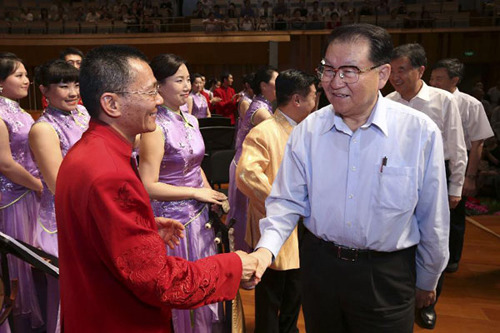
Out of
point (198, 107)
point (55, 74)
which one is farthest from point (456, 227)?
point (198, 107)

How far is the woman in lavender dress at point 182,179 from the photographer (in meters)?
2.36

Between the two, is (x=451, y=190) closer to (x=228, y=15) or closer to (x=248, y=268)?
(x=248, y=268)

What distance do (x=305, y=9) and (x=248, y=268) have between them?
13.7 meters

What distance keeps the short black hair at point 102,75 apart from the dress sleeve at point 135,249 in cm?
27

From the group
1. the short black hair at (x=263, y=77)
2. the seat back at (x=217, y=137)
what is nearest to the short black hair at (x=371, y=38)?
the short black hair at (x=263, y=77)

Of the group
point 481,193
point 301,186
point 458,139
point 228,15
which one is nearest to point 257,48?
point 228,15

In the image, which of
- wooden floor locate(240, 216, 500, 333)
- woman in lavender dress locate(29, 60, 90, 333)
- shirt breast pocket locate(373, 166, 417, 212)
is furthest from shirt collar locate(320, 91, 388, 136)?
wooden floor locate(240, 216, 500, 333)

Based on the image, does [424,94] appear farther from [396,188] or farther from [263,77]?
[396,188]

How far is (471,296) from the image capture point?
12.2ft

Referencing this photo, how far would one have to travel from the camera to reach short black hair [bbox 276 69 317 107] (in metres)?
2.61

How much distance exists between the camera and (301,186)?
6.07ft

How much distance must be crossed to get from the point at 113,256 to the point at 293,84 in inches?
64.7

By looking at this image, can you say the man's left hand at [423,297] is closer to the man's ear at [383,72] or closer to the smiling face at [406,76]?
the man's ear at [383,72]

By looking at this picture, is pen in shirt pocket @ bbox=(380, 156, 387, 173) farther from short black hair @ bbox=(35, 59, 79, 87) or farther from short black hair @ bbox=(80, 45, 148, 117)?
short black hair @ bbox=(35, 59, 79, 87)
